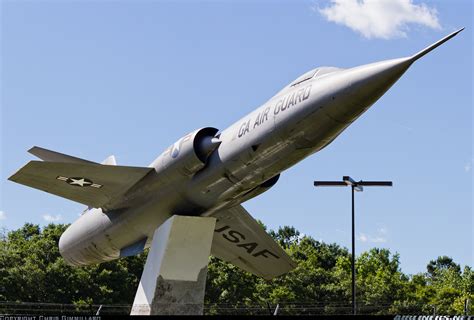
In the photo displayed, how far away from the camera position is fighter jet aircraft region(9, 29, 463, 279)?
11841 millimetres

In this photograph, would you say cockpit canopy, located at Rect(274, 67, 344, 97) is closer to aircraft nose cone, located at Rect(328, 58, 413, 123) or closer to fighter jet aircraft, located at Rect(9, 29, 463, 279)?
fighter jet aircraft, located at Rect(9, 29, 463, 279)

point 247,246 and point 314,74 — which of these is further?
point 247,246

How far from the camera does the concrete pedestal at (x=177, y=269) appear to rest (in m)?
14.1

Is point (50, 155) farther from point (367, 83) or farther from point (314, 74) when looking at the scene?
point (367, 83)

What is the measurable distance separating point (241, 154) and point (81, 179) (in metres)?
3.90

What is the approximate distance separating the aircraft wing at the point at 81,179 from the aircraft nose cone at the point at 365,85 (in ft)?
16.3

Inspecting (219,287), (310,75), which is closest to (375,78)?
(310,75)

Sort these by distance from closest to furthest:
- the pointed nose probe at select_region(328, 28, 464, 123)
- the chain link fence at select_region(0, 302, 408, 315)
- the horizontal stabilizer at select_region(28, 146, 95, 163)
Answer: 1. the pointed nose probe at select_region(328, 28, 464, 123)
2. the horizontal stabilizer at select_region(28, 146, 95, 163)
3. the chain link fence at select_region(0, 302, 408, 315)

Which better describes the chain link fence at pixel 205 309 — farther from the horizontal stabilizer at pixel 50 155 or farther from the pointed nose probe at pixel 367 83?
the pointed nose probe at pixel 367 83

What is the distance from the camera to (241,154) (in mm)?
13273

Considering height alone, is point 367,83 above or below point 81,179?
above

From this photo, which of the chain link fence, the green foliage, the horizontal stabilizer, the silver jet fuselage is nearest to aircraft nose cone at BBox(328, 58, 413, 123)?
the silver jet fuselage

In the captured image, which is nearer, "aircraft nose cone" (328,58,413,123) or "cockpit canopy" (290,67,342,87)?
"aircraft nose cone" (328,58,413,123)

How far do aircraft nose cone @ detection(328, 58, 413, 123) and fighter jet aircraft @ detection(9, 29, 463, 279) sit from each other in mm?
16
